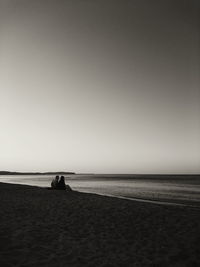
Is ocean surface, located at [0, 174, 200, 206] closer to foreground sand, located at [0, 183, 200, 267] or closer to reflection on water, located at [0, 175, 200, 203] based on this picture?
reflection on water, located at [0, 175, 200, 203]

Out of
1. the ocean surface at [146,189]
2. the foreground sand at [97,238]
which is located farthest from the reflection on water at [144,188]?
the foreground sand at [97,238]

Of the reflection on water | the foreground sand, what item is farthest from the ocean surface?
the foreground sand

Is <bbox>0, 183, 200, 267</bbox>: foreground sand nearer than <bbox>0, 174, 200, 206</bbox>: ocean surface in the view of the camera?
Yes

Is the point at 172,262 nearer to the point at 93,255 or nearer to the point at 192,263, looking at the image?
the point at 192,263

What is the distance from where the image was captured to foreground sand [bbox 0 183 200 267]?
7602 mm

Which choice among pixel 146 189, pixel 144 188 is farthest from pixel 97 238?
pixel 144 188

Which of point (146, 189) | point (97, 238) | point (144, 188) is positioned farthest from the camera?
point (144, 188)

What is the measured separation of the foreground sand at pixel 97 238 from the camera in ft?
24.9

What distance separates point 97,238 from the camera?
9.78 m

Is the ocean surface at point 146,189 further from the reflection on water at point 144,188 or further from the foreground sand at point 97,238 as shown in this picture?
the foreground sand at point 97,238

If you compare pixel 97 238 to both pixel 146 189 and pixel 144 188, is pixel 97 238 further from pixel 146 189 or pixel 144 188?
pixel 144 188

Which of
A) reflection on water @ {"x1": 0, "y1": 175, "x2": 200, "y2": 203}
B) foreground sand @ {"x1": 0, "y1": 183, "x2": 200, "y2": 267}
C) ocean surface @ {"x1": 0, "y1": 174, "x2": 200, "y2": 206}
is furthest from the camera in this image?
reflection on water @ {"x1": 0, "y1": 175, "x2": 200, "y2": 203}

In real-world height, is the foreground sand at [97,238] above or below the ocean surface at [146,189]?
below

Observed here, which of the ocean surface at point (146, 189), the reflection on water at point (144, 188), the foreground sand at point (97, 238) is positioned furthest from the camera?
the reflection on water at point (144, 188)
